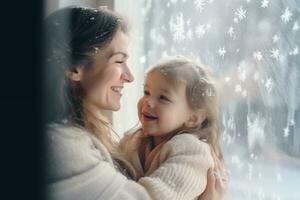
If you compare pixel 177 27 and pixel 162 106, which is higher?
pixel 177 27

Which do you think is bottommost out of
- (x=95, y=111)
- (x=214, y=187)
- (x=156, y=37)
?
(x=214, y=187)

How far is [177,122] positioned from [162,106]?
3 centimetres

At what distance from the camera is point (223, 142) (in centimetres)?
76

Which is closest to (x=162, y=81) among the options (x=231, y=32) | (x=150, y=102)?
(x=150, y=102)

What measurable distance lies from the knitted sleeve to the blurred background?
0.08 metres

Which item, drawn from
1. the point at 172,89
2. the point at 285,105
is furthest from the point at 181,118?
the point at 285,105

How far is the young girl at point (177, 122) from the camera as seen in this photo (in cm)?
69

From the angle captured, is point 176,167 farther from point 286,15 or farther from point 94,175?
point 286,15

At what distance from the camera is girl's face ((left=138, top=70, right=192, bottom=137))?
2.34ft

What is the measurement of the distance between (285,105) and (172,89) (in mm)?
168

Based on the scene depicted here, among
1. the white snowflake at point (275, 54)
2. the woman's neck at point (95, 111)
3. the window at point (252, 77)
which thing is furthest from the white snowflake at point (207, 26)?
the woman's neck at point (95, 111)

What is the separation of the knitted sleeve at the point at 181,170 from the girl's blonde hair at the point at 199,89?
3cm

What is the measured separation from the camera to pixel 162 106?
72 cm

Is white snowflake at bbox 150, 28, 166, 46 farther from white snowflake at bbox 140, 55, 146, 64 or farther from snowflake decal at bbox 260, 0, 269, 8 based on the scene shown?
snowflake decal at bbox 260, 0, 269, 8
